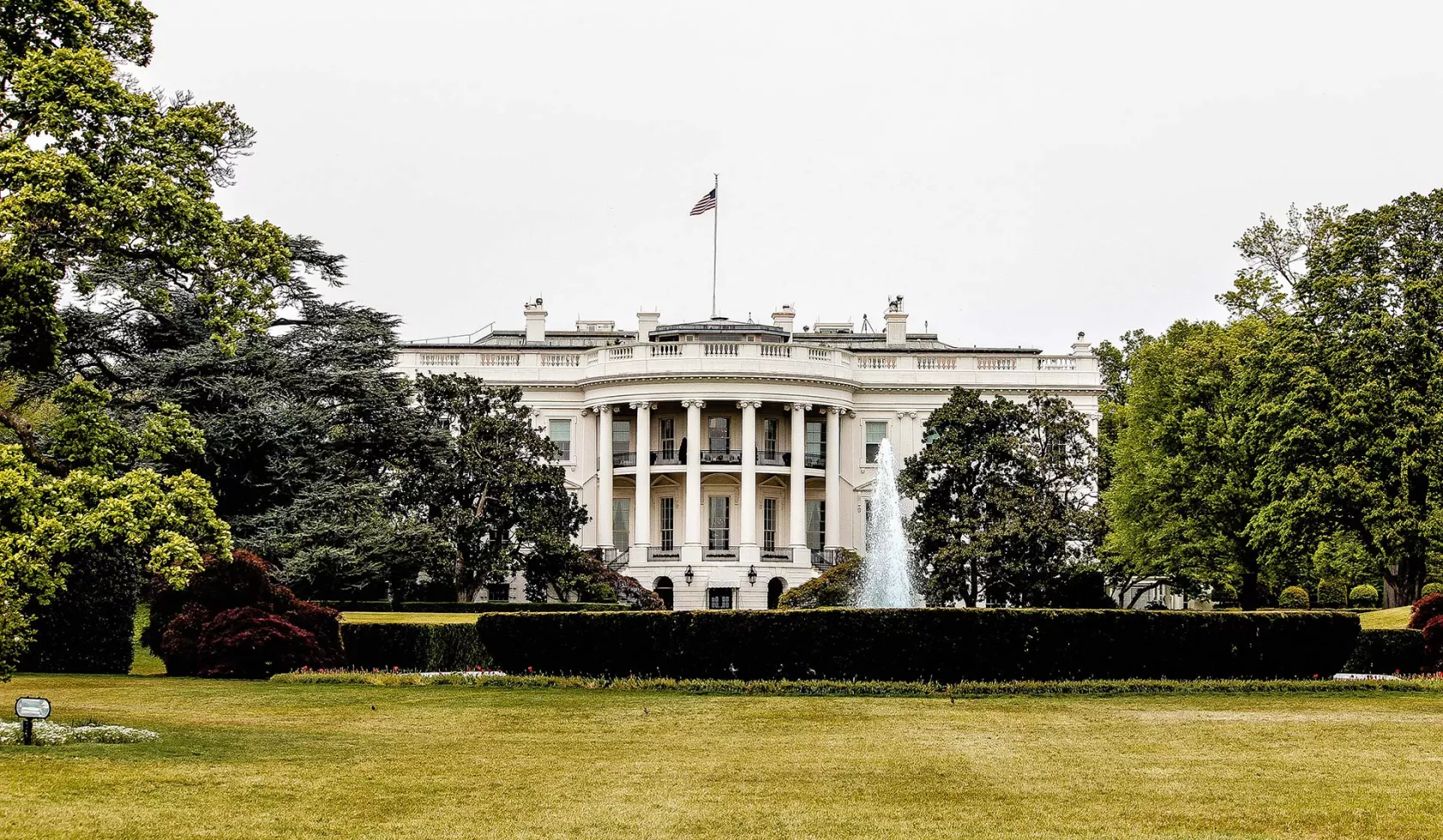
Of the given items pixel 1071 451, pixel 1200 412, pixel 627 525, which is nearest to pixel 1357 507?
pixel 1200 412

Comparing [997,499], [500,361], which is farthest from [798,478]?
[500,361]

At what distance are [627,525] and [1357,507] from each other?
30370 millimetres

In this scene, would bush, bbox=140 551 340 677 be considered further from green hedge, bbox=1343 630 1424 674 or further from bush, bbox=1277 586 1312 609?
bush, bbox=1277 586 1312 609

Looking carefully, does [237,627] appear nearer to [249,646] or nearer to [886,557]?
[249,646]

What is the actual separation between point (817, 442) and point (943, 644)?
40.4m

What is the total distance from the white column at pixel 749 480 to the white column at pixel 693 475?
63.8 inches

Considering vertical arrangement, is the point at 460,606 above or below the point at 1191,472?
below

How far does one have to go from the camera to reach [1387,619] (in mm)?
34750

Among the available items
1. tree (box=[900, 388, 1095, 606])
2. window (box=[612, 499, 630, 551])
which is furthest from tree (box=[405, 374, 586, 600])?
window (box=[612, 499, 630, 551])

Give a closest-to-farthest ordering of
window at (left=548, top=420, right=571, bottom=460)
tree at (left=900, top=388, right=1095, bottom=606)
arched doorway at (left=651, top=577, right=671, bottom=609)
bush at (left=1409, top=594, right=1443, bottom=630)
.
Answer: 1. bush at (left=1409, top=594, right=1443, bottom=630)
2. tree at (left=900, top=388, right=1095, bottom=606)
3. arched doorway at (left=651, top=577, right=671, bottom=609)
4. window at (left=548, top=420, right=571, bottom=460)

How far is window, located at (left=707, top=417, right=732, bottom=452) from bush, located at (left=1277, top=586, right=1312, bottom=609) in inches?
807

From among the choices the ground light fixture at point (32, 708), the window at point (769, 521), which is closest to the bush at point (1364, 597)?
the window at point (769, 521)

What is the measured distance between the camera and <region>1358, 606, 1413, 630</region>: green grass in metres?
32.9

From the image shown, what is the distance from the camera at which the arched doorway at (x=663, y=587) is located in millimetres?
61375
